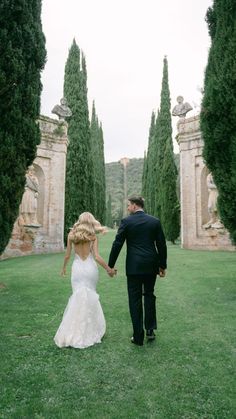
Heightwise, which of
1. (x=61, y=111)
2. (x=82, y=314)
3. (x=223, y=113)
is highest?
(x=61, y=111)

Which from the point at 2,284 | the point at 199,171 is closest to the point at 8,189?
the point at 2,284

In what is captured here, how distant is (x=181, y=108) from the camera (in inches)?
706

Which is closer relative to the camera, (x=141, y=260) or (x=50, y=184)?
(x=141, y=260)

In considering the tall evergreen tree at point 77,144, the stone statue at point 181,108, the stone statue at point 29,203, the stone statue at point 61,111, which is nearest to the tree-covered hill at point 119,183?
the tall evergreen tree at point 77,144

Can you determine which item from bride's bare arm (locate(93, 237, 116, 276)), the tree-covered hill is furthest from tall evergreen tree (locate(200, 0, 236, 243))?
the tree-covered hill

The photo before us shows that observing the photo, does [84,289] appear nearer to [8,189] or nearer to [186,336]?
[186,336]

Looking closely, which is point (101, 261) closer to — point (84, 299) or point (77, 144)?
point (84, 299)

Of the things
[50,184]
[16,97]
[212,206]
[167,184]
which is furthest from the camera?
[167,184]

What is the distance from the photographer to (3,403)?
276 cm

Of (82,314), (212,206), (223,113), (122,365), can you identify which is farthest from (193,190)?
(122,365)

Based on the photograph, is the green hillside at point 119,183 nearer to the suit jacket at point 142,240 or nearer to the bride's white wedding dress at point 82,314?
the bride's white wedding dress at point 82,314

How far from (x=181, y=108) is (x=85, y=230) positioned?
14.9 metres

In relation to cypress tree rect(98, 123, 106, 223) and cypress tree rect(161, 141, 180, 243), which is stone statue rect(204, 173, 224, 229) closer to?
cypress tree rect(161, 141, 180, 243)

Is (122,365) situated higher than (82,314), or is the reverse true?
(82,314)
